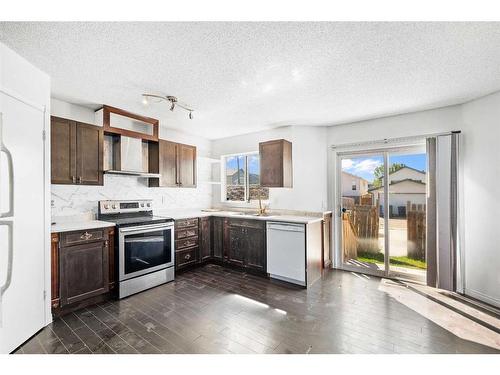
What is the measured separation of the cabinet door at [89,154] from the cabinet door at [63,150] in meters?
0.05

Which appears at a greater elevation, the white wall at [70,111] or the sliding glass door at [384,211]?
A: the white wall at [70,111]

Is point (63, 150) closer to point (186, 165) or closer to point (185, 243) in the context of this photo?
point (186, 165)

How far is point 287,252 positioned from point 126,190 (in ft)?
8.79

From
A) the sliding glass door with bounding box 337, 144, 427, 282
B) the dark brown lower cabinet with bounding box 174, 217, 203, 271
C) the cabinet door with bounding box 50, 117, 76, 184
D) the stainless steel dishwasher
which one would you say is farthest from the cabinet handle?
the sliding glass door with bounding box 337, 144, 427, 282

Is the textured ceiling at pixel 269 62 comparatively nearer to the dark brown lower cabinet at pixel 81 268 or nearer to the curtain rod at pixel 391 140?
the curtain rod at pixel 391 140

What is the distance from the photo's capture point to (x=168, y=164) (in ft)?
12.8

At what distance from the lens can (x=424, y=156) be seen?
3.36m

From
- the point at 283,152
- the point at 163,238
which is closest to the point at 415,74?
the point at 283,152

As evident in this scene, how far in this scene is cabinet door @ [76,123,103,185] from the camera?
2.82 metres

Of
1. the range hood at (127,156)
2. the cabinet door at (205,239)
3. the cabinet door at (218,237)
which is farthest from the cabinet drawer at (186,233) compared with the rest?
the range hood at (127,156)

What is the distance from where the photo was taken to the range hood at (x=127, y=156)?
327 centimetres

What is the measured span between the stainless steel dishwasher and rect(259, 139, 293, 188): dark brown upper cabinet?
29.9 inches

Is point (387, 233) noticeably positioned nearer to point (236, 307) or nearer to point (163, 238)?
point (236, 307)

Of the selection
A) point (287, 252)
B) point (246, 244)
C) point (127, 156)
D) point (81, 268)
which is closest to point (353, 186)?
point (287, 252)
